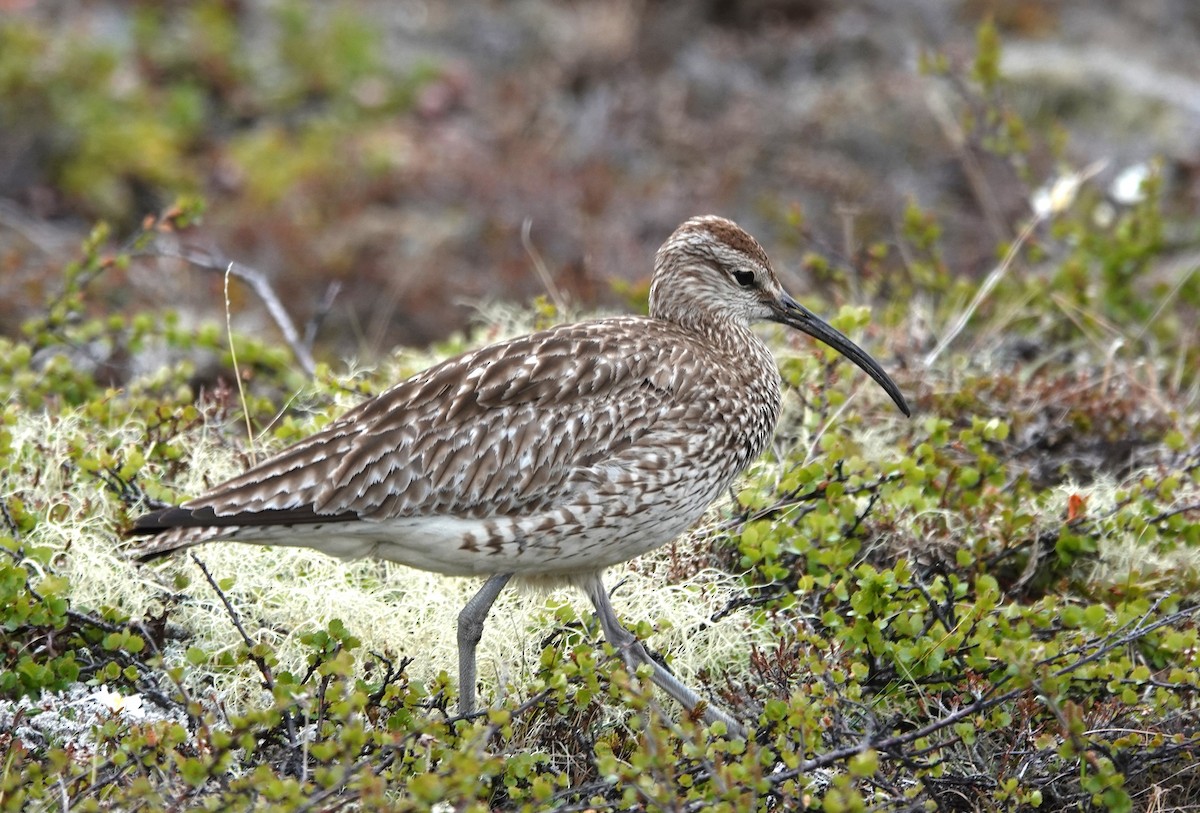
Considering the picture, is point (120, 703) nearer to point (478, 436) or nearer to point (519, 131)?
point (478, 436)

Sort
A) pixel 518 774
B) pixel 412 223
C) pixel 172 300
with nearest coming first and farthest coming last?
pixel 518 774 < pixel 172 300 < pixel 412 223

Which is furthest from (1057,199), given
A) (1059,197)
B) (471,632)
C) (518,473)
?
(471,632)

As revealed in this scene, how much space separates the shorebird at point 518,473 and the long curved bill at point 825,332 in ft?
2.03

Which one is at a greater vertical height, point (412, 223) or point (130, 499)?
point (412, 223)

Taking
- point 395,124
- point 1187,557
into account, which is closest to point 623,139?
point 395,124

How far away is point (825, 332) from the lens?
6.28 metres

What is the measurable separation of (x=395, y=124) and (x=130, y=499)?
8.53 m

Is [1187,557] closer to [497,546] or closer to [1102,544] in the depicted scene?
[1102,544]

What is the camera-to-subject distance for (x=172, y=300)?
10.9 m

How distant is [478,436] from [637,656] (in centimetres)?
98

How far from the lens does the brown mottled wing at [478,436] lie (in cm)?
514

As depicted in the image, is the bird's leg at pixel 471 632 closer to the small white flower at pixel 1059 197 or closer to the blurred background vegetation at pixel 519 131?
the small white flower at pixel 1059 197

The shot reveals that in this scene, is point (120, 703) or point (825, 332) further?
point (825, 332)

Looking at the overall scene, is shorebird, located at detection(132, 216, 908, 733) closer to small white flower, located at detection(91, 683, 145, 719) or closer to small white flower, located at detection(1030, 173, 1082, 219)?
small white flower, located at detection(91, 683, 145, 719)
